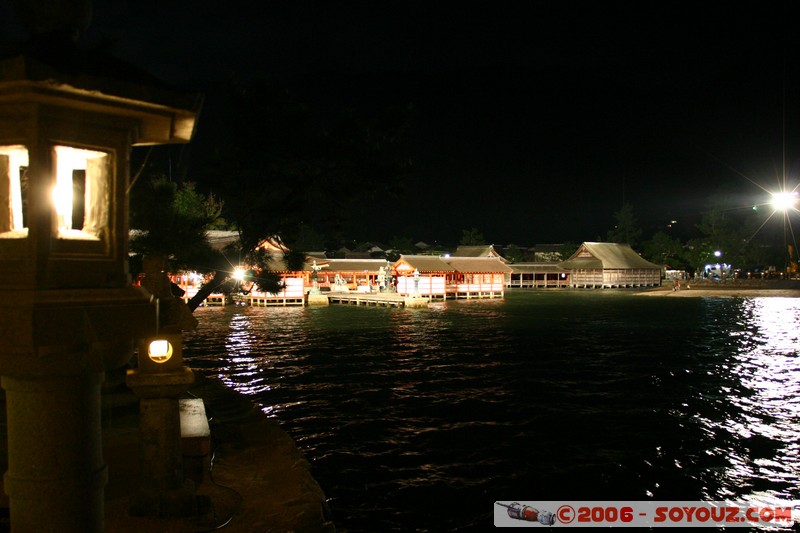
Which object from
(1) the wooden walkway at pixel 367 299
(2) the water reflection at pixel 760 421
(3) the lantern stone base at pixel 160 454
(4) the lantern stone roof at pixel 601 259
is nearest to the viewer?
(3) the lantern stone base at pixel 160 454

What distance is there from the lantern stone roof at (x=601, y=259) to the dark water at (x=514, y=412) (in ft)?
146

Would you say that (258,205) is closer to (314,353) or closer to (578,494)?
(578,494)

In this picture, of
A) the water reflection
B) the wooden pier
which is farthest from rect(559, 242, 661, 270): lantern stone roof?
the water reflection

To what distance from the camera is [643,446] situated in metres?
10.8

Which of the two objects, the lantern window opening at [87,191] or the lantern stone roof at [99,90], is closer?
Result: the lantern stone roof at [99,90]

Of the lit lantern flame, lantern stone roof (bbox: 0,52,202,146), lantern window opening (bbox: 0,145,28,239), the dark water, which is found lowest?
the dark water

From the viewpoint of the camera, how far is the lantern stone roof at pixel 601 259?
72.6 metres

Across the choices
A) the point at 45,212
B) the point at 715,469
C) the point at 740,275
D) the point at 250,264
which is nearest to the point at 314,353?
the point at 250,264

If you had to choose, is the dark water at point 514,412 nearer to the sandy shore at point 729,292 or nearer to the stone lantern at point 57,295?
the stone lantern at point 57,295

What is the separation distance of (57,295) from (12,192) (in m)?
0.93

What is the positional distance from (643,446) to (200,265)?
31.1 ft

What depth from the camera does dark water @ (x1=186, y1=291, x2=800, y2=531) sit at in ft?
29.2

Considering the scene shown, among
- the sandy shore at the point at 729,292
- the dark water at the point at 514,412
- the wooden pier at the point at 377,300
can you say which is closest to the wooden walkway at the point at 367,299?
the wooden pier at the point at 377,300

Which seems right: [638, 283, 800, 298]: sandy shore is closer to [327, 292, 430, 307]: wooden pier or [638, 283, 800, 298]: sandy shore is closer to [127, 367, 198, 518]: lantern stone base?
[327, 292, 430, 307]: wooden pier
